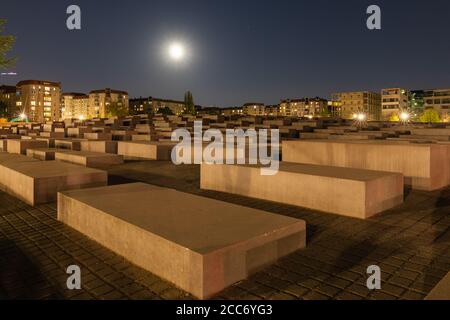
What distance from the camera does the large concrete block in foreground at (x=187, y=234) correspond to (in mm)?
3648

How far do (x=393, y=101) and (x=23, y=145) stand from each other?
13417 cm

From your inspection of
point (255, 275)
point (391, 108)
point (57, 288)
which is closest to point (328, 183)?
point (255, 275)

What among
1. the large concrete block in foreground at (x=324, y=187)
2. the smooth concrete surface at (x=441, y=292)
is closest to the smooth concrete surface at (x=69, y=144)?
the large concrete block in foreground at (x=324, y=187)

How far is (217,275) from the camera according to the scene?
11.9 feet

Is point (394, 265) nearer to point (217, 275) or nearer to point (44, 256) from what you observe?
point (217, 275)

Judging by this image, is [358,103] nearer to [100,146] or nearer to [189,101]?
[189,101]

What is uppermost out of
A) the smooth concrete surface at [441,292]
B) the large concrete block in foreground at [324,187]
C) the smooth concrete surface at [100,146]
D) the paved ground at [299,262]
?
the smooth concrete surface at [100,146]

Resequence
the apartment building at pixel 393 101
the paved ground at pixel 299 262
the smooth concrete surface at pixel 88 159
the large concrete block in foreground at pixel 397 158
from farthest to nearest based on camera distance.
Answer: the apartment building at pixel 393 101 → the smooth concrete surface at pixel 88 159 → the large concrete block in foreground at pixel 397 158 → the paved ground at pixel 299 262

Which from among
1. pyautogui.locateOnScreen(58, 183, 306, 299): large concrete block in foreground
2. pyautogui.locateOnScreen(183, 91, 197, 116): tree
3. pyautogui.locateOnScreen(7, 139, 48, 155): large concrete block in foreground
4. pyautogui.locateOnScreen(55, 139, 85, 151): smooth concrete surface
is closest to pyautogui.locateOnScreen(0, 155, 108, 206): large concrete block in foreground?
pyautogui.locateOnScreen(58, 183, 306, 299): large concrete block in foreground

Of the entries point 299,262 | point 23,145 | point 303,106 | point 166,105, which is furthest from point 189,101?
point 303,106

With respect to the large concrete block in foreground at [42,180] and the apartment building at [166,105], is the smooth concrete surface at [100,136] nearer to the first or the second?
the large concrete block in foreground at [42,180]

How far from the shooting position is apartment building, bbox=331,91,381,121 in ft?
484

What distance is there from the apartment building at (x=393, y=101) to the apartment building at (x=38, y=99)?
124m
